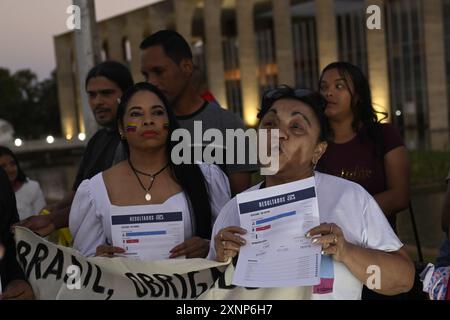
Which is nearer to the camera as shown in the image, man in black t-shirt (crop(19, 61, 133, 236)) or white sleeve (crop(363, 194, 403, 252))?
white sleeve (crop(363, 194, 403, 252))

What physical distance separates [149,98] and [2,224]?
895 mm

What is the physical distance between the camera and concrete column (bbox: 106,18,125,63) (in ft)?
116

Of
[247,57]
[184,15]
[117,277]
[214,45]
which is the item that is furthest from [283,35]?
[117,277]

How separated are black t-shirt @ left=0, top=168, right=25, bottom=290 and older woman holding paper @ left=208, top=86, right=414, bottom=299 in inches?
38.3

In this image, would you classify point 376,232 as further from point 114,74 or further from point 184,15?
point 184,15

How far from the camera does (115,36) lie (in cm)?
3553

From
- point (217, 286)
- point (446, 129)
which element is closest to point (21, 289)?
point (217, 286)

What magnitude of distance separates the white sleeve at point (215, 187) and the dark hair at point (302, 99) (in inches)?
24.7

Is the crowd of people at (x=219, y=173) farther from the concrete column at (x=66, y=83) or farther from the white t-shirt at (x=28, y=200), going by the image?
the concrete column at (x=66, y=83)

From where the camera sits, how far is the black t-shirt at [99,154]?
3518mm

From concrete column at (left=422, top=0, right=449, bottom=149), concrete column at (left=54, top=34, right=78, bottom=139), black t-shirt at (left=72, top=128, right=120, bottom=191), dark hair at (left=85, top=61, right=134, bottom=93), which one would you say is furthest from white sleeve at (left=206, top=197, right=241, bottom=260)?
concrete column at (left=54, top=34, right=78, bottom=139)

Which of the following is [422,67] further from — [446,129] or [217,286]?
[217,286]

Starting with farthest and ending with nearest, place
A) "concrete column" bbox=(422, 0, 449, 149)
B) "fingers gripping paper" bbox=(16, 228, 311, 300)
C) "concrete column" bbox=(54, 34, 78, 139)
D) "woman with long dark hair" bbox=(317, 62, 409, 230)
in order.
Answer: "concrete column" bbox=(54, 34, 78, 139), "concrete column" bbox=(422, 0, 449, 149), "woman with long dark hair" bbox=(317, 62, 409, 230), "fingers gripping paper" bbox=(16, 228, 311, 300)

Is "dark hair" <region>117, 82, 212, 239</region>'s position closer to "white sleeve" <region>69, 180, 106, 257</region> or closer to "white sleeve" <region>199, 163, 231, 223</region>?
"white sleeve" <region>199, 163, 231, 223</region>
